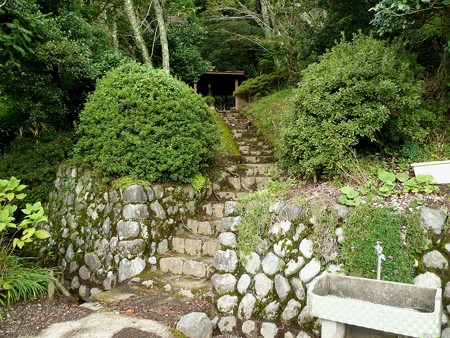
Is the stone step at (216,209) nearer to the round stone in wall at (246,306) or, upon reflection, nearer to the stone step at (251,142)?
the round stone in wall at (246,306)

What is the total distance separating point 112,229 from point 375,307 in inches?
144

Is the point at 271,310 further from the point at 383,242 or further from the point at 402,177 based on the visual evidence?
the point at 402,177

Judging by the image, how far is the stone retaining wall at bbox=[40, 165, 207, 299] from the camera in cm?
466

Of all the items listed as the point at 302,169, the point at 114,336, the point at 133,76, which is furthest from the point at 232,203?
the point at 133,76

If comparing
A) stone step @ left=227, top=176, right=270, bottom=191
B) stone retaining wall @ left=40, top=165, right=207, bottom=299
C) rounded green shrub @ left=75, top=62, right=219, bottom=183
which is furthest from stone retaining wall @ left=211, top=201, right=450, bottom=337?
stone step @ left=227, top=176, right=270, bottom=191

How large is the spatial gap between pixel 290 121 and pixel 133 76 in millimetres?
2561

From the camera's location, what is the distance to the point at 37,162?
653cm

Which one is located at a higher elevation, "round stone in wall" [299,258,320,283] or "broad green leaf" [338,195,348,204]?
"broad green leaf" [338,195,348,204]

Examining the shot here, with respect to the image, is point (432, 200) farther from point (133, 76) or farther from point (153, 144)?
point (133, 76)

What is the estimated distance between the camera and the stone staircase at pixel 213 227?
4.14 meters

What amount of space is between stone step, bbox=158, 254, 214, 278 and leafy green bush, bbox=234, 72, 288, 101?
27.5ft

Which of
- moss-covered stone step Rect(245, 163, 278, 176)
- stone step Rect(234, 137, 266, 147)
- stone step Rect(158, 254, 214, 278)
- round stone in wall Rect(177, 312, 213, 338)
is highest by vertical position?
stone step Rect(234, 137, 266, 147)

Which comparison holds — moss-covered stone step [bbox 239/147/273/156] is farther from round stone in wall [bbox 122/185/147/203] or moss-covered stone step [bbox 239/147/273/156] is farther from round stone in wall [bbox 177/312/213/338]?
round stone in wall [bbox 177/312/213/338]

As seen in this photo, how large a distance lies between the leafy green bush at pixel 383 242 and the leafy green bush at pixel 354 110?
0.88 meters
